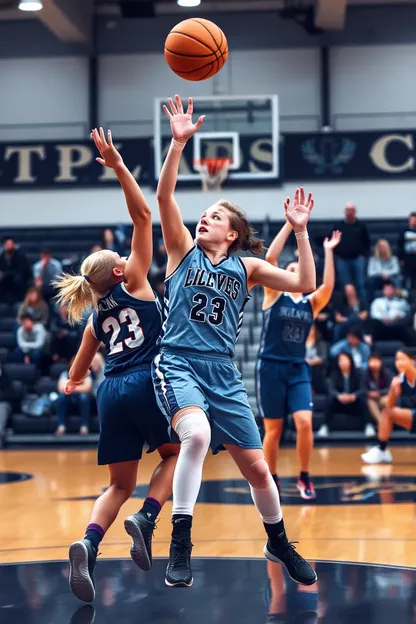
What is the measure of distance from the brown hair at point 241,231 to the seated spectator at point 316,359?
8386 mm

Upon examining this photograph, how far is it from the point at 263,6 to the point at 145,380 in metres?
15.8

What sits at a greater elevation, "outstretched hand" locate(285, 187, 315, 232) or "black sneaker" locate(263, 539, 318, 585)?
"outstretched hand" locate(285, 187, 315, 232)

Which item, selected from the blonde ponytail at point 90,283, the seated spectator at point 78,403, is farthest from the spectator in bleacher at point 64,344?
the blonde ponytail at point 90,283

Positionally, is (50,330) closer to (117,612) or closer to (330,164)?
(330,164)

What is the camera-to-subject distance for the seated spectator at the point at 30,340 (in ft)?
46.3

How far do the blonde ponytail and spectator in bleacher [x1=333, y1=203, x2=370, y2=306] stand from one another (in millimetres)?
10190

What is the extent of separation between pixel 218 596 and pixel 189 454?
839 millimetres

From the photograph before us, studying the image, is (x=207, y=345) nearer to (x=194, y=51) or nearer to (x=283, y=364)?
(x=194, y=51)

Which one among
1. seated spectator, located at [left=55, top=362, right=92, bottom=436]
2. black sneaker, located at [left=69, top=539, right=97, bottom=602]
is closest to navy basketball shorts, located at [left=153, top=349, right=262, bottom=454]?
black sneaker, located at [left=69, top=539, right=97, bottom=602]

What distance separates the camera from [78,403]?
43.3ft

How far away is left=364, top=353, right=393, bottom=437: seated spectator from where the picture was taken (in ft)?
41.2

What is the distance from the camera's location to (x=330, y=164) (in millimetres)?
17641

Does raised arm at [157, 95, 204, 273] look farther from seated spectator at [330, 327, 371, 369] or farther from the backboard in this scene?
the backboard

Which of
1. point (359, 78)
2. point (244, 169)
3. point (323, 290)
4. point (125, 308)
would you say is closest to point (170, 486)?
point (125, 308)
